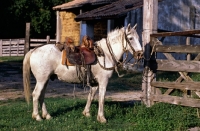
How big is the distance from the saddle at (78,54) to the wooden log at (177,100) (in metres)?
Result: 1.96

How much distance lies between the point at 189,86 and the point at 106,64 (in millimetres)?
1857

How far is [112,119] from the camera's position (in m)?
7.72

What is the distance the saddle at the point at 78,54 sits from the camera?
24.5 ft

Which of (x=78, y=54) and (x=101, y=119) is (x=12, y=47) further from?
(x=101, y=119)

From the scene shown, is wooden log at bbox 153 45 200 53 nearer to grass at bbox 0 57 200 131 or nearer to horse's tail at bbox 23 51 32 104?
grass at bbox 0 57 200 131

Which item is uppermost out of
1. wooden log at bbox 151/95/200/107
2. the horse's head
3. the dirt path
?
the horse's head

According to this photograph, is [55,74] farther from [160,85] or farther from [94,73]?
[160,85]

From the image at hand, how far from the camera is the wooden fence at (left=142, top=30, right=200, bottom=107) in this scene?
7517 millimetres

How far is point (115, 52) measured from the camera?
25.2 ft

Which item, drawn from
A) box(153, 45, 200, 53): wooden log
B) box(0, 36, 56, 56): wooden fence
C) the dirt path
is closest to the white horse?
box(153, 45, 200, 53): wooden log

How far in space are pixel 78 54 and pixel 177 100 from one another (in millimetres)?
2475

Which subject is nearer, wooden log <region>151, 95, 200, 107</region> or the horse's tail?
wooden log <region>151, 95, 200, 107</region>

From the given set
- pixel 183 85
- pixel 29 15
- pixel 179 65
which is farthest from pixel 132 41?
pixel 29 15

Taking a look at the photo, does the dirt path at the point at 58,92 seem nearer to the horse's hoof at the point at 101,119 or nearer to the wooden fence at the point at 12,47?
the horse's hoof at the point at 101,119
